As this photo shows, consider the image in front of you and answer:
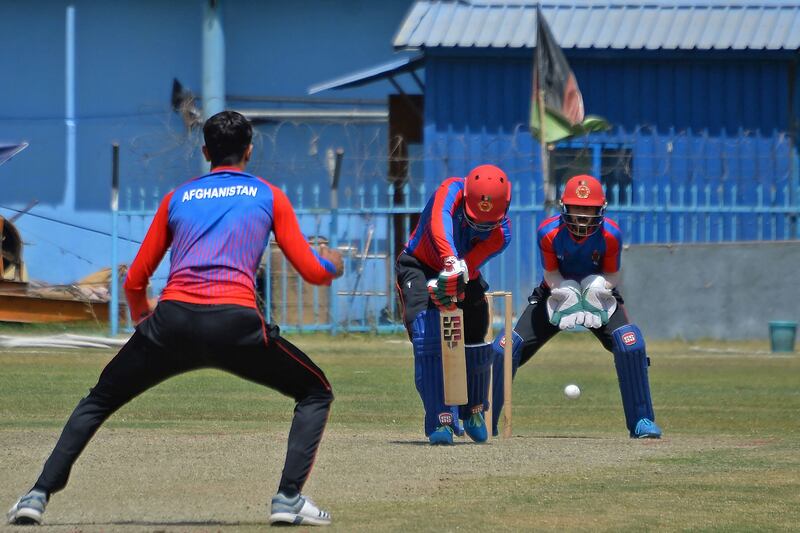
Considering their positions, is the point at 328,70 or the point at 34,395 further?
the point at 328,70

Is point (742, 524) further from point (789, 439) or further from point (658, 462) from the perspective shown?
point (789, 439)

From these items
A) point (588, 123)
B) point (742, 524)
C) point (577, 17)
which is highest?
point (577, 17)

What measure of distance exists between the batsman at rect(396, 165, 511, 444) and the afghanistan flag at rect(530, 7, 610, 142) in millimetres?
10780

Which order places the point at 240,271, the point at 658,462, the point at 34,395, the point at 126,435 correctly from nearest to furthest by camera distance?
the point at 240,271, the point at 658,462, the point at 126,435, the point at 34,395

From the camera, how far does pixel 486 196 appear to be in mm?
10008

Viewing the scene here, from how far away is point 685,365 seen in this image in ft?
59.7

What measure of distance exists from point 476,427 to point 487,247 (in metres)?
1.18

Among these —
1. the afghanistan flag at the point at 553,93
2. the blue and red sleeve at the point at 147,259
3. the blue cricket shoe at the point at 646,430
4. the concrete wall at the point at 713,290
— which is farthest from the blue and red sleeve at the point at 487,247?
the concrete wall at the point at 713,290

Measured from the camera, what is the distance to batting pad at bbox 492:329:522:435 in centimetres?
1116

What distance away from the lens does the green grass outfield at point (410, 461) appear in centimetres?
720

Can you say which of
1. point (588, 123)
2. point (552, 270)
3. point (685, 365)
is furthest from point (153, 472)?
point (588, 123)

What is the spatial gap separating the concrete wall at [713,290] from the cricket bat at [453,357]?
38.8ft

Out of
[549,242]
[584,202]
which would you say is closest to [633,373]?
[549,242]

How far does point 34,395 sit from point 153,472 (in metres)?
5.23
